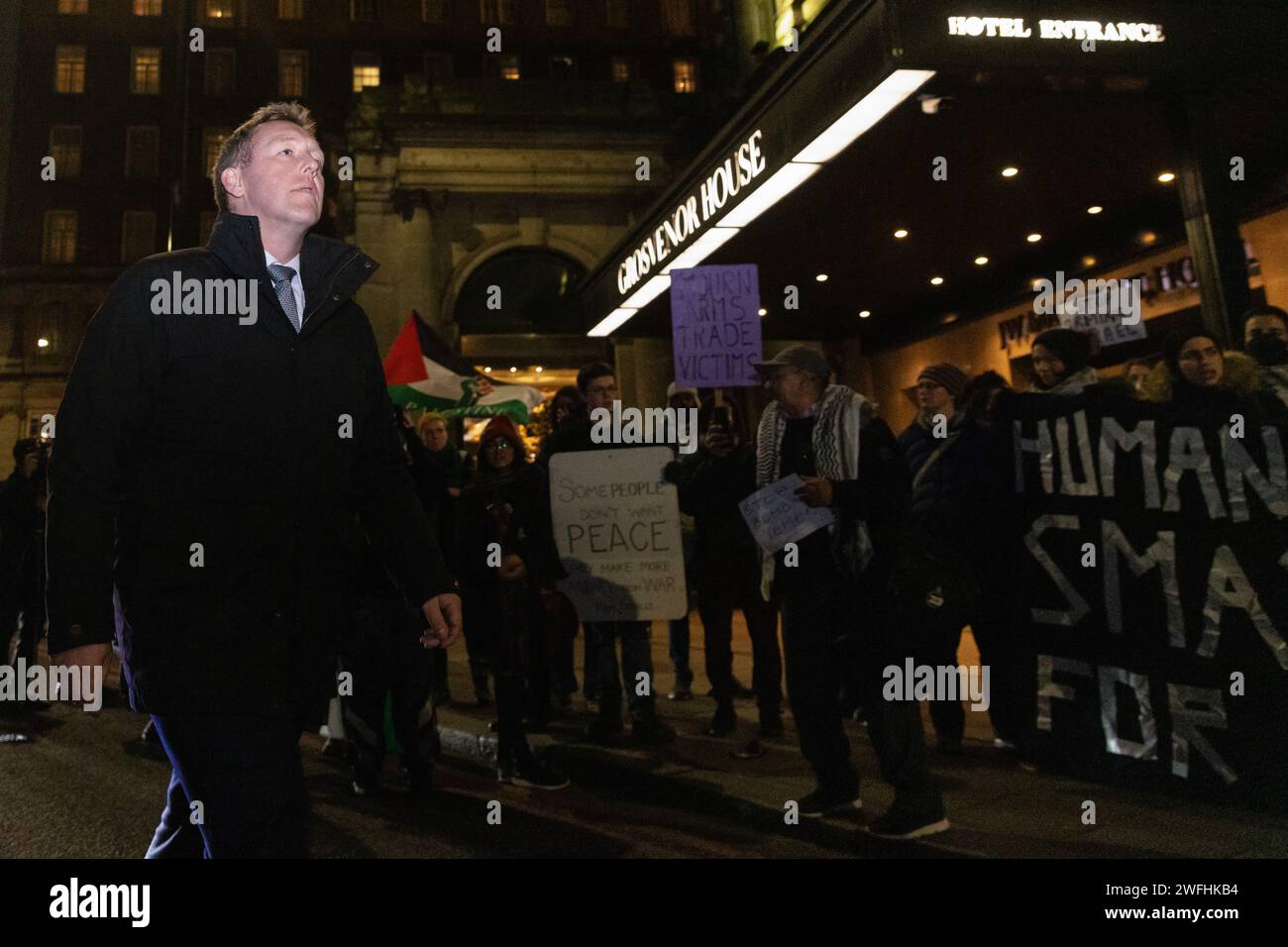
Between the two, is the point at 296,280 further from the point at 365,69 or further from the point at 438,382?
the point at 365,69

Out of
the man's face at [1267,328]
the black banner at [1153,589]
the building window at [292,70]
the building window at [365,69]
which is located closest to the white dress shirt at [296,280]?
the black banner at [1153,589]

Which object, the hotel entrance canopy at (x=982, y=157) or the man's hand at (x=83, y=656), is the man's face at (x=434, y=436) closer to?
the hotel entrance canopy at (x=982, y=157)

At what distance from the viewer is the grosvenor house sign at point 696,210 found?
845 cm

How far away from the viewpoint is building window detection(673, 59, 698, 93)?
1154 inches

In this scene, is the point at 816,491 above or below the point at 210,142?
below

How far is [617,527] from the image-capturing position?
6.27m

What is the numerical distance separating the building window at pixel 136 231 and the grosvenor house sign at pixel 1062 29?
41.6 m

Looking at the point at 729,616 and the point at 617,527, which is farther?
the point at 729,616

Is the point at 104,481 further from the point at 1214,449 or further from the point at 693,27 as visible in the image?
the point at 693,27

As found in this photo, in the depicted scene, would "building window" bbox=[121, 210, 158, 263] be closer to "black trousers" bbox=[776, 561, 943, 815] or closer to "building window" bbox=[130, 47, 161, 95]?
"building window" bbox=[130, 47, 161, 95]

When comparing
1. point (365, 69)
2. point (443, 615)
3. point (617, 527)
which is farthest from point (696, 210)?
point (365, 69)

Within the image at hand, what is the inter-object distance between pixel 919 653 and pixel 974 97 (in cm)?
470

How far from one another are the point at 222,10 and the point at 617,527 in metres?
37.8

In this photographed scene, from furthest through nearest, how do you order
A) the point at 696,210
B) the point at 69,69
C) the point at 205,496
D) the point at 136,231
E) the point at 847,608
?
1. the point at 136,231
2. the point at 69,69
3. the point at 696,210
4. the point at 847,608
5. the point at 205,496
